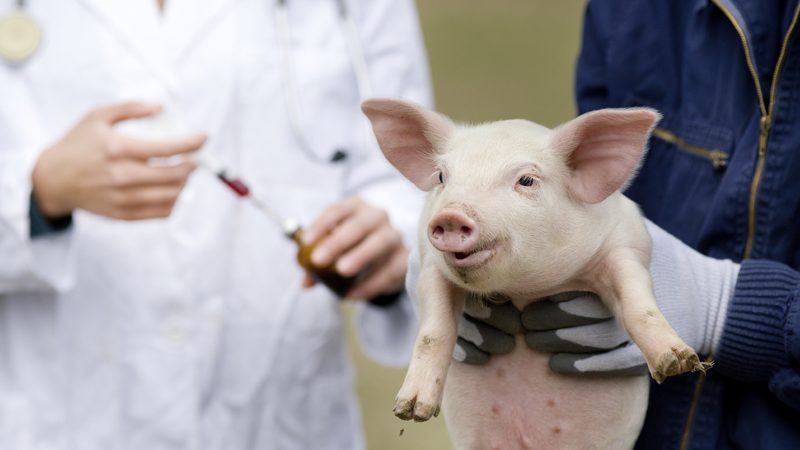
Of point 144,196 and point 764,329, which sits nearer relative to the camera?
point 764,329

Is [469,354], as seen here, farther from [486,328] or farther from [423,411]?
[423,411]

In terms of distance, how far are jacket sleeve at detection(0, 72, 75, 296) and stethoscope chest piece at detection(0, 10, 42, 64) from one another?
3 cm

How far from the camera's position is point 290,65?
1.73 m

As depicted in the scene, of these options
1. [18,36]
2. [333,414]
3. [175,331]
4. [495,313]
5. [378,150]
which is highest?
[18,36]

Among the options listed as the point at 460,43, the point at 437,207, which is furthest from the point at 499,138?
the point at 460,43

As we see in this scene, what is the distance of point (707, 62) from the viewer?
1.18m

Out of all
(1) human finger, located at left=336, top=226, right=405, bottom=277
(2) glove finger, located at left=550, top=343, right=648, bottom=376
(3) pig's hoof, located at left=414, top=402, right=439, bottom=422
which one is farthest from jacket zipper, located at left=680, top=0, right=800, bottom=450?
(1) human finger, located at left=336, top=226, right=405, bottom=277

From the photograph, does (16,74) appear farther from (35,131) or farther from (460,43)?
(460,43)

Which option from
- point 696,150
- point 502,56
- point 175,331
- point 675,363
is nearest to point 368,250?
point 175,331

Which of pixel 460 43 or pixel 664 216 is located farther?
pixel 460 43

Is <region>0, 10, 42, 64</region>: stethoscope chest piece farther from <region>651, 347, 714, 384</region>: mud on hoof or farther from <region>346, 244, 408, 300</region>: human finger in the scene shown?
<region>651, 347, 714, 384</region>: mud on hoof

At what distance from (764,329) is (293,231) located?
0.73 metres

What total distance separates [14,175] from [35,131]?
0.09 meters

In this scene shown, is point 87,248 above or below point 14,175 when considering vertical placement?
below
